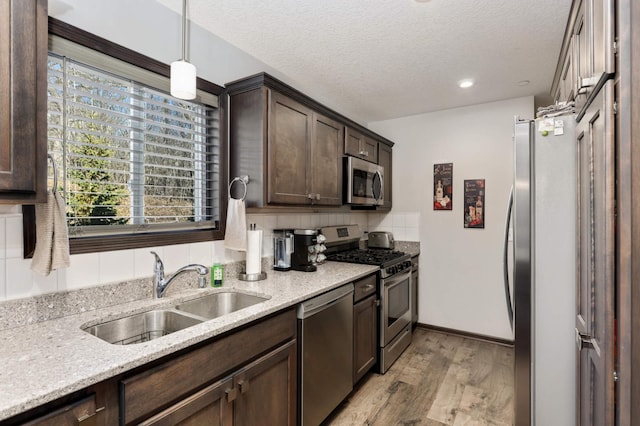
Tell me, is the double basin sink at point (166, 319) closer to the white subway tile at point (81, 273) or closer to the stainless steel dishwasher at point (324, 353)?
the white subway tile at point (81, 273)

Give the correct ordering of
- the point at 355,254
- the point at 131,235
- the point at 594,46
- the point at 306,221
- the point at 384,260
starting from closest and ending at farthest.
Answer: the point at 594,46 → the point at 131,235 → the point at 384,260 → the point at 306,221 → the point at 355,254

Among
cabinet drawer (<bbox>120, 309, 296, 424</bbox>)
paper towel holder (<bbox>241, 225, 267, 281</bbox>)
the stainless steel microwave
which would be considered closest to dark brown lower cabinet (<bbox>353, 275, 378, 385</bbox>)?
paper towel holder (<bbox>241, 225, 267, 281</bbox>)

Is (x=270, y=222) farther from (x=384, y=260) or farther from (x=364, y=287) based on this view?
(x=384, y=260)

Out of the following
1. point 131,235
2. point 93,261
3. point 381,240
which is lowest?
point 381,240

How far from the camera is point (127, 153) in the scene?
5.69 ft

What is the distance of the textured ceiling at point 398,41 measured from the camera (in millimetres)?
1856

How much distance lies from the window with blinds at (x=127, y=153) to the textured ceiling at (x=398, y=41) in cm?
61

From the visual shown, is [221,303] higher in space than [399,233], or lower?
lower

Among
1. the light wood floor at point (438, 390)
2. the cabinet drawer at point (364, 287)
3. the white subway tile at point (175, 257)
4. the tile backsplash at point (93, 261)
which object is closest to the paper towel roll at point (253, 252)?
the tile backsplash at point (93, 261)

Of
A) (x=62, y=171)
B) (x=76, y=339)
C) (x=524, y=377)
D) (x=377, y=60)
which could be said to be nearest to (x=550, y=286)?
(x=524, y=377)

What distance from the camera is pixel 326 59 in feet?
8.22

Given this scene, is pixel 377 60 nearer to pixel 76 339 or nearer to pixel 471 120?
pixel 471 120

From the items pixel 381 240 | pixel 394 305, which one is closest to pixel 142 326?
pixel 394 305

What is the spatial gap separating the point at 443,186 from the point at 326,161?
1696mm
